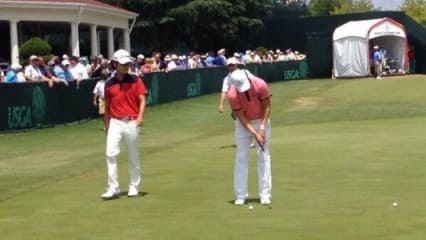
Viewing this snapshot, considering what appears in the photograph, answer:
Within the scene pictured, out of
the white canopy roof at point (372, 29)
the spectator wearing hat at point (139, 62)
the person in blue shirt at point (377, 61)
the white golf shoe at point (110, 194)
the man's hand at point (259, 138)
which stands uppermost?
the white canopy roof at point (372, 29)

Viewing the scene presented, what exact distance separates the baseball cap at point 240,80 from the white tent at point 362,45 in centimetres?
3978

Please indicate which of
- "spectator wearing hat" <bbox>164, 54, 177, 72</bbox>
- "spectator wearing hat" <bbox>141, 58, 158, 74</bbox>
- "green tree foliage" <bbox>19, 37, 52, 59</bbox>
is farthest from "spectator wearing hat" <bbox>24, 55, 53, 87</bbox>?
"green tree foliage" <bbox>19, 37, 52, 59</bbox>

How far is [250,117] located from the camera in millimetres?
11320

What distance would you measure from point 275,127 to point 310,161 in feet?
28.8

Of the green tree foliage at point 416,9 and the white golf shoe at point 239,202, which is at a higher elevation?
the green tree foliage at point 416,9

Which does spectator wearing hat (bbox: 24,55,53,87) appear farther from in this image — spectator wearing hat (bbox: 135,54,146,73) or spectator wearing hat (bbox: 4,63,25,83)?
spectator wearing hat (bbox: 135,54,146,73)

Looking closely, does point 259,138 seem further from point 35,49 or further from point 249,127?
point 35,49

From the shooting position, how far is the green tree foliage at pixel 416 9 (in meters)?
92.2

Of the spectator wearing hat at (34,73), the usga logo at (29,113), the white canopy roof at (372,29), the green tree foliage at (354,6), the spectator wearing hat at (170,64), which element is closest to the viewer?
the usga logo at (29,113)

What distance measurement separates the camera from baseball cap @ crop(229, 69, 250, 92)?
36.3 ft

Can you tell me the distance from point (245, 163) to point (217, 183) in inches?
90.3

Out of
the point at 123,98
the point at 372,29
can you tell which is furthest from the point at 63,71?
the point at 372,29

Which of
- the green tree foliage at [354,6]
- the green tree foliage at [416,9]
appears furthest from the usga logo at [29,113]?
the green tree foliage at [354,6]

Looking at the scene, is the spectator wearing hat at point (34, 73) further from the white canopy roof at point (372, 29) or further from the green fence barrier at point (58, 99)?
the white canopy roof at point (372, 29)
